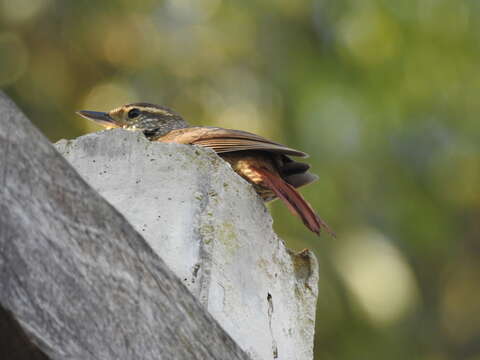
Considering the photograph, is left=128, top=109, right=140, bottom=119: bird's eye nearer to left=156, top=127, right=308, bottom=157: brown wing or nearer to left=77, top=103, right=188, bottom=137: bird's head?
left=77, top=103, right=188, bottom=137: bird's head

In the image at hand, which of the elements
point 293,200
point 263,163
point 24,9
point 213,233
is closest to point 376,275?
point 24,9

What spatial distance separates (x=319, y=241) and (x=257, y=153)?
399 cm

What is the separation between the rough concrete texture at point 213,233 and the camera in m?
2.67

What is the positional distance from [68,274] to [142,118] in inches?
156

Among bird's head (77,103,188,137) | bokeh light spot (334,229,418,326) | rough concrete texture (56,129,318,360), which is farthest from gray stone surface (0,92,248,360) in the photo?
bokeh light spot (334,229,418,326)

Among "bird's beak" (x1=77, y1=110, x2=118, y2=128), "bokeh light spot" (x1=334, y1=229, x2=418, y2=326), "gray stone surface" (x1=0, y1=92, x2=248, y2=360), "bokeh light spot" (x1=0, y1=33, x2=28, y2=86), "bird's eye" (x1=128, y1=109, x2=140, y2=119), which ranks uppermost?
"bokeh light spot" (x1=0, y1=33, x2=28, y2=86)

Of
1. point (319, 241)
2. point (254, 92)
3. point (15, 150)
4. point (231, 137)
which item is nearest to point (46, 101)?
point (254, 92)

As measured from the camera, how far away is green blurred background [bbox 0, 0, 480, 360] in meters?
7.84

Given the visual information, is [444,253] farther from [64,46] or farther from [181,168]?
[181,168]

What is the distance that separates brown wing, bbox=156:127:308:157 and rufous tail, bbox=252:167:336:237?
0.32 feet

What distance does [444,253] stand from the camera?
30.7 feet

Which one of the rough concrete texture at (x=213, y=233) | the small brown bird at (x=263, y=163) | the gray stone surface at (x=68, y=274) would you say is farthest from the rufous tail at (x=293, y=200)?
the gray stone surface at (x=68, y=274)

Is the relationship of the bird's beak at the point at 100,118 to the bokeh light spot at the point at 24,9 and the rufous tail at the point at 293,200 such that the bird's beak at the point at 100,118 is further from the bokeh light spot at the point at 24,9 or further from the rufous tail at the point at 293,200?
the bokeh light spot at the point at 24,9

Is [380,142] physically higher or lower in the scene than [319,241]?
higher
